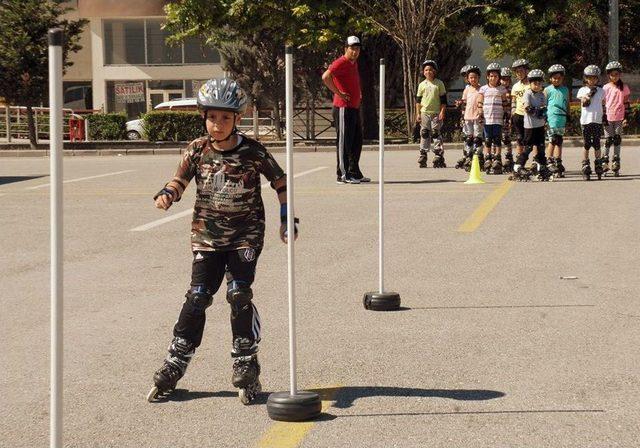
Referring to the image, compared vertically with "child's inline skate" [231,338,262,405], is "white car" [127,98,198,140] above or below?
above

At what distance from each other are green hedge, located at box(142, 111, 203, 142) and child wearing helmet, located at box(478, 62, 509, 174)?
18353mm

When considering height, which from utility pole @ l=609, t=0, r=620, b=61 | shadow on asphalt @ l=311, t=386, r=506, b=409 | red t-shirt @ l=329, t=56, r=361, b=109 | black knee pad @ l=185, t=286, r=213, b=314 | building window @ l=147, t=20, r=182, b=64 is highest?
building window @ l=147, t=20, r=182, b=64

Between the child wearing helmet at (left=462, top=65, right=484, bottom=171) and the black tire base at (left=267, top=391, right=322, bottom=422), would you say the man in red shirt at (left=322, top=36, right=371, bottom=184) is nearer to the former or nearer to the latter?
the child wearing helmet at (left=462, top=65, right=484, bottom=171)

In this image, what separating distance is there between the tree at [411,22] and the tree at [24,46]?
811cm

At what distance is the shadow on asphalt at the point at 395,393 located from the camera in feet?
19.3

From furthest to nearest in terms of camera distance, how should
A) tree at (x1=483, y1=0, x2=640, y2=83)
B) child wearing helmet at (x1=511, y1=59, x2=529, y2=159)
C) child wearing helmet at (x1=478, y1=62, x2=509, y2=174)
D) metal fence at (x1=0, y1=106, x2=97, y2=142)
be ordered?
tree at (x1=483, y1=0, x2=640, y2=83) < metal fence at (x1=0, y1=106, x2=97, y2=142) < child wearing helmet at (x1=478, y1=62, x2=509, y2=174) < child wearing helmet at (x1=511, y1=59, x2=529, y2=159)

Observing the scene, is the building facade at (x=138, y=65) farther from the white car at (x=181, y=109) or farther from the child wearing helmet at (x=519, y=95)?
the child wearing helmet at (x=519, y=95)

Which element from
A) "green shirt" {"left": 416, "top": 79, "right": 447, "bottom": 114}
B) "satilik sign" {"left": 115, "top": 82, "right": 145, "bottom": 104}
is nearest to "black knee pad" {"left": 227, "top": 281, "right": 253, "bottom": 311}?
"green shirt" {"left": 416, "top": 79, "right": 447, "bottom": 114}

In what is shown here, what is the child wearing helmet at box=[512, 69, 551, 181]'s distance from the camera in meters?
18.7

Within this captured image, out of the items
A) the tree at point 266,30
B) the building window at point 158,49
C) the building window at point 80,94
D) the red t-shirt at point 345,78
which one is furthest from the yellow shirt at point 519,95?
the building window at point 80,94

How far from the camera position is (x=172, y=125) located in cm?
3750

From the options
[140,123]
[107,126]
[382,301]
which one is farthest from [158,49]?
[382,301]

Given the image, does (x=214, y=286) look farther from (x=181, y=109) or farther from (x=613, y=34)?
(x=181, y=109)

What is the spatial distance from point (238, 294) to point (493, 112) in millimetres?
14205
